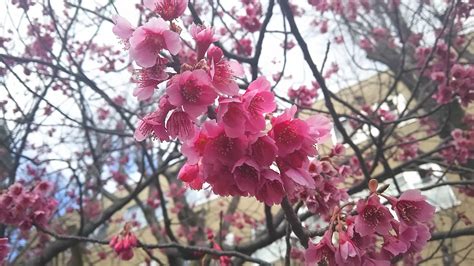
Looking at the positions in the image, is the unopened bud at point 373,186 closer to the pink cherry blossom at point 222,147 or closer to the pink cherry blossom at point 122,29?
the pink cherry blossom at point 222,147

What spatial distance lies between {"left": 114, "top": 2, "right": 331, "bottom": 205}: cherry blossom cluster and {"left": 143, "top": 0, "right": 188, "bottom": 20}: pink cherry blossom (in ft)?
0.14

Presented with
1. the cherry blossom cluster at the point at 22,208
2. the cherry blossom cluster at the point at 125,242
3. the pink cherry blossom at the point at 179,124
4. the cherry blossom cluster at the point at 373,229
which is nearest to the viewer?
the pink cherry blossom at the point at 179,124

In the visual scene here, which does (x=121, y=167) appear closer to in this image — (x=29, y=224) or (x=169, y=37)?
(x=29, y=224)

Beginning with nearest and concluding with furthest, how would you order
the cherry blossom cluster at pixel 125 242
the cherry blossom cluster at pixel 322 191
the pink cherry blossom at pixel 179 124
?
1. the pink cherry blossom at pixel 179 124
2. the cherry blossom cluster at pixel 322 191
3. the cherry blossom cluster at pixel 125 242

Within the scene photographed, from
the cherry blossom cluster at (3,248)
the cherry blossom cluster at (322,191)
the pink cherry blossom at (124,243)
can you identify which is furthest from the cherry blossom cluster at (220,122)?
the pink cherry blossom at (124,243)

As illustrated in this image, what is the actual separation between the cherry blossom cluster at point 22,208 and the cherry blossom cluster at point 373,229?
2909 millimetres

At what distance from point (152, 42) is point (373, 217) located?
1078mm

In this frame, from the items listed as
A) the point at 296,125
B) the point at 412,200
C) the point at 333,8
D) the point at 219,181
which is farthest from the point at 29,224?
the point at 333,8

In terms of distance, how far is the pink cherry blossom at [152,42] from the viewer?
131 centimetres

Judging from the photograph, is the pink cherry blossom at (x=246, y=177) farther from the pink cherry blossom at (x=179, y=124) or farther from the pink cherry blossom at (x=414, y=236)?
the pink cherry blossom at (x=414, y=236)

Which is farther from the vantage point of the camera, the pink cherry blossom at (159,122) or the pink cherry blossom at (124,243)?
the pink cherry blossom at (124,243)

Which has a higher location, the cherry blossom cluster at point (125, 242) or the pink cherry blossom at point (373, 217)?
the cherry blossom cluster at point (125, 242)

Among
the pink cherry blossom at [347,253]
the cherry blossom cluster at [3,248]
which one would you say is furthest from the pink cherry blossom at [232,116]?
the cherry blossom cluster at [3,248]

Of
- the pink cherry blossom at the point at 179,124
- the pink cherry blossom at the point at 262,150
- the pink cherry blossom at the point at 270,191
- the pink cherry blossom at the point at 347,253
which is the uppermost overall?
the pink cherry blossom at the point at 179,124
